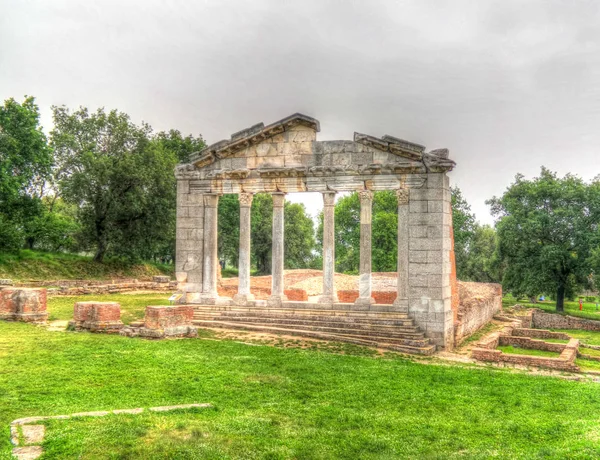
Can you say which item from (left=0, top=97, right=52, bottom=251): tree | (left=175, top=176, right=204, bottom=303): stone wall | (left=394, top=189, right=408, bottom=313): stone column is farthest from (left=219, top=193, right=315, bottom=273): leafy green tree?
(left=394, top=189, right=408, bottom=313): stone column

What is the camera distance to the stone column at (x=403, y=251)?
16.6 m

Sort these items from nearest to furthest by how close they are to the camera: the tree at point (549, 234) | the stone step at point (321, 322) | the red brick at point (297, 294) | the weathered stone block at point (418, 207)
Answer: the stone step at point (321, 322) < the weathered stone block at point (418, 207) < the red brick at point (297, 294) < the tree at point (549, 234)

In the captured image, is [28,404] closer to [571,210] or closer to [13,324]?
[13,324]

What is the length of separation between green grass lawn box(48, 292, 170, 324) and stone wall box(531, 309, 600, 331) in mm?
22085

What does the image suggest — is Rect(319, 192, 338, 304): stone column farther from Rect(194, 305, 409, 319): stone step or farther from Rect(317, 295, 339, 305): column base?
Rect(194, 305, 409, 319): stone step

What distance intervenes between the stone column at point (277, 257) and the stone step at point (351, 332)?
1.57 metres

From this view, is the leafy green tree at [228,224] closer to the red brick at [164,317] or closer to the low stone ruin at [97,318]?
the low stone ruin at [97,318]

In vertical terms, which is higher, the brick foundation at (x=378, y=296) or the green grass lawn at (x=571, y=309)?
the brick foundation at (x=378, y=296)

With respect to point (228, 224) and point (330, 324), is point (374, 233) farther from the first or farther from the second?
point (330, 324)

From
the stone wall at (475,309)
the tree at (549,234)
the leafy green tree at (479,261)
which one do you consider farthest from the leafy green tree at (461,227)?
the stone wall at (475,309)

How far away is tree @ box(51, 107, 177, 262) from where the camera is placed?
35741mm

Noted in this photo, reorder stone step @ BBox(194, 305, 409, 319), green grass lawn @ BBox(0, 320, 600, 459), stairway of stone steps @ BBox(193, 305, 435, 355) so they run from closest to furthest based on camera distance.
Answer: green grass lawn @ BBox(0, 320, 600, 459)
stairway of stone steps @ BBox(193, 305, 435, 355)
stone step @ BBox(194, 305, 409, 319)

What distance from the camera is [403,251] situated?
1672cm

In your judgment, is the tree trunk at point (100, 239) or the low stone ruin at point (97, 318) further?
the tree trunk at point (100, 239)
